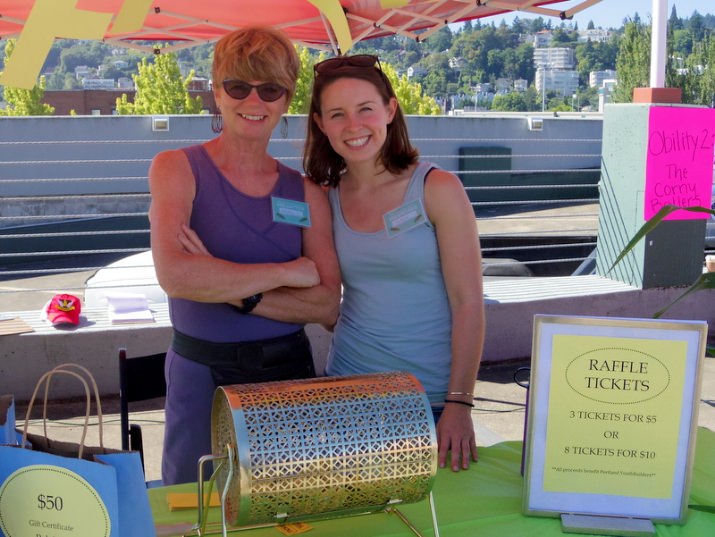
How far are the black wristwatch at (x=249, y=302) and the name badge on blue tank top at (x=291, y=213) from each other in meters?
0.17

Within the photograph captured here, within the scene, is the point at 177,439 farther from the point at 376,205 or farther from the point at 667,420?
the point at 667,420

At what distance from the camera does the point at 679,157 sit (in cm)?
490

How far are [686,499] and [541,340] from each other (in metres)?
0.36

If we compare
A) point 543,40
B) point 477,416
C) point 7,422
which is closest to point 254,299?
→ point 7,422

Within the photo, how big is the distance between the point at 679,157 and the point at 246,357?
384 cm

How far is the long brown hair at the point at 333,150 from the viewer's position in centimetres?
174

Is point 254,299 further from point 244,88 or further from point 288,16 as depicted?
point 288,16

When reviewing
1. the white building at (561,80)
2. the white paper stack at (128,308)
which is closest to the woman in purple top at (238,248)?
the white paper stack at (128,308)

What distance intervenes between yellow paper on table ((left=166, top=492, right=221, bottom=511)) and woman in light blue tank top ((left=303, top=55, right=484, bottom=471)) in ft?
1.38

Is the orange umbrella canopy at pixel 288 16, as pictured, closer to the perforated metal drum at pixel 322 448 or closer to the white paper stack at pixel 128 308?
the white paper stack at pixel 128 308

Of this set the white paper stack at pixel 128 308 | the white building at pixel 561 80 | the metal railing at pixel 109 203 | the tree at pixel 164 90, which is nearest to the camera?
the white paper stack at pixel 128 308

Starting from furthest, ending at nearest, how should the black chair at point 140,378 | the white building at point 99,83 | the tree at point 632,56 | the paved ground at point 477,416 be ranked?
the white building at point 99,83 < the tree at point 632,56 < the paved ground at point 477,416 < the black chair at point 140,378

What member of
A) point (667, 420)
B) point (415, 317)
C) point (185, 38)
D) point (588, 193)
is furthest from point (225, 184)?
point (588, 193)

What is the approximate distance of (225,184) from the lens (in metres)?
1.83
